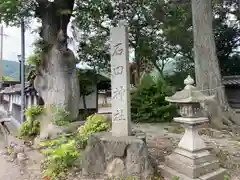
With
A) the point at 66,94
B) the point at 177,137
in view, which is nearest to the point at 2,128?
the point at 66,94

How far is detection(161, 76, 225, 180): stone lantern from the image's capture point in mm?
4156

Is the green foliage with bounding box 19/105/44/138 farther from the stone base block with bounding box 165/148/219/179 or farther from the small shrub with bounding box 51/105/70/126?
the stone base block with bounding box 165/148/219/179

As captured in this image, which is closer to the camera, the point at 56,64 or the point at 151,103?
the point at 56,64

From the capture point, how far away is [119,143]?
452 centimetres

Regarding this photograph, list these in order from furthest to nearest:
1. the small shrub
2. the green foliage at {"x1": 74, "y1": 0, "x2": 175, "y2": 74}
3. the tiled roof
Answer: the tiled roof < the green foliage at {"x1": 74, "y1": 0, "x2": 175, "y2": 74} < the small shrub

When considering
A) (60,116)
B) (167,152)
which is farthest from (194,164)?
(60,116)

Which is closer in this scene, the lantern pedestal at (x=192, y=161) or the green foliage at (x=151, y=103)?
the lantern pedestal at (x=192, y=161)

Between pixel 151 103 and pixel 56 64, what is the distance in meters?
4.72

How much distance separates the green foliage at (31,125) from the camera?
30.3 feet

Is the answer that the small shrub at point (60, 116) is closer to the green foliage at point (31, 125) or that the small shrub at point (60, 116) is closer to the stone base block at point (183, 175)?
A: the green foliage at point (31, 125)

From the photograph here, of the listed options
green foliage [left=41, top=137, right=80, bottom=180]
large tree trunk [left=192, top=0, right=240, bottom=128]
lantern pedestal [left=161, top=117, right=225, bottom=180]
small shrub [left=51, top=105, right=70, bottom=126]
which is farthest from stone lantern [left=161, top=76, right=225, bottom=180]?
small shrub [left=51, top=105, right=70, bottom=126]

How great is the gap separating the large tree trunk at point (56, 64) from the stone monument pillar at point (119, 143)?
5219mm

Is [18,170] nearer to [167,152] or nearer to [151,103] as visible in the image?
[167,152]

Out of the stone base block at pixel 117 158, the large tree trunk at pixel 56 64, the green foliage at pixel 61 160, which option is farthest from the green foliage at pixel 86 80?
the stone base block at pixel 117 158
